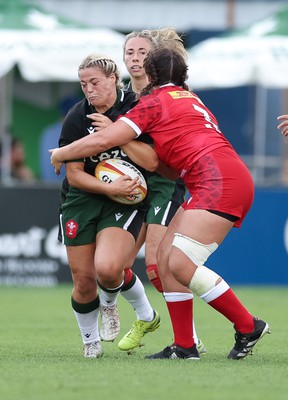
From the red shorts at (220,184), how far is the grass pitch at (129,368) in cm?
95

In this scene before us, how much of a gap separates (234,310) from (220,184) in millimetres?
787

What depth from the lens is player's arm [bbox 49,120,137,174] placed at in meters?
7.16

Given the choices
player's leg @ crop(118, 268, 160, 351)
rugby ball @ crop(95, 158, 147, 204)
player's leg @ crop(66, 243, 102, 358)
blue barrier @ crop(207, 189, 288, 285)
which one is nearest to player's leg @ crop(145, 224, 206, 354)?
player's leg @ crop(118, 268, 160, 351)

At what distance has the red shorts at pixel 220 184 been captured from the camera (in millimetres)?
7121

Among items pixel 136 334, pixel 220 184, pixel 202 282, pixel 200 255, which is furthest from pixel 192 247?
pixel 136 334

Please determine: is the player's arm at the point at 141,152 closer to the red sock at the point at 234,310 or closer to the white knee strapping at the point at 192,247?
the white knee strapping at the point at 192,247

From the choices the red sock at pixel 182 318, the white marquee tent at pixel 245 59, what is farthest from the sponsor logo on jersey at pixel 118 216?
the white marquee tent at pixel 245 59

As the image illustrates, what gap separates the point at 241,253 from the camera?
14930 millimetres

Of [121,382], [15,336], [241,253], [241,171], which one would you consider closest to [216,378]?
[121,382]

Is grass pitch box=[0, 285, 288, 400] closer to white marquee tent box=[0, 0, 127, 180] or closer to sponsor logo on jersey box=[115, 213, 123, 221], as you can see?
sponsor logo on jersey box=[115, 213, 123, 221]

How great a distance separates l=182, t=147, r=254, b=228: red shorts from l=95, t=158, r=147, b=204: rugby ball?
43 centimetres

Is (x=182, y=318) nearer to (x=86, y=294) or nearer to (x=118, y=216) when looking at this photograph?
(x=86, y=294)

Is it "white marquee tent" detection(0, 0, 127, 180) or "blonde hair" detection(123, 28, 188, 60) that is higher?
"blonde hair" detection(123, 28, 188, 60)

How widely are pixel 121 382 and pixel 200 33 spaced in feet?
48.9
